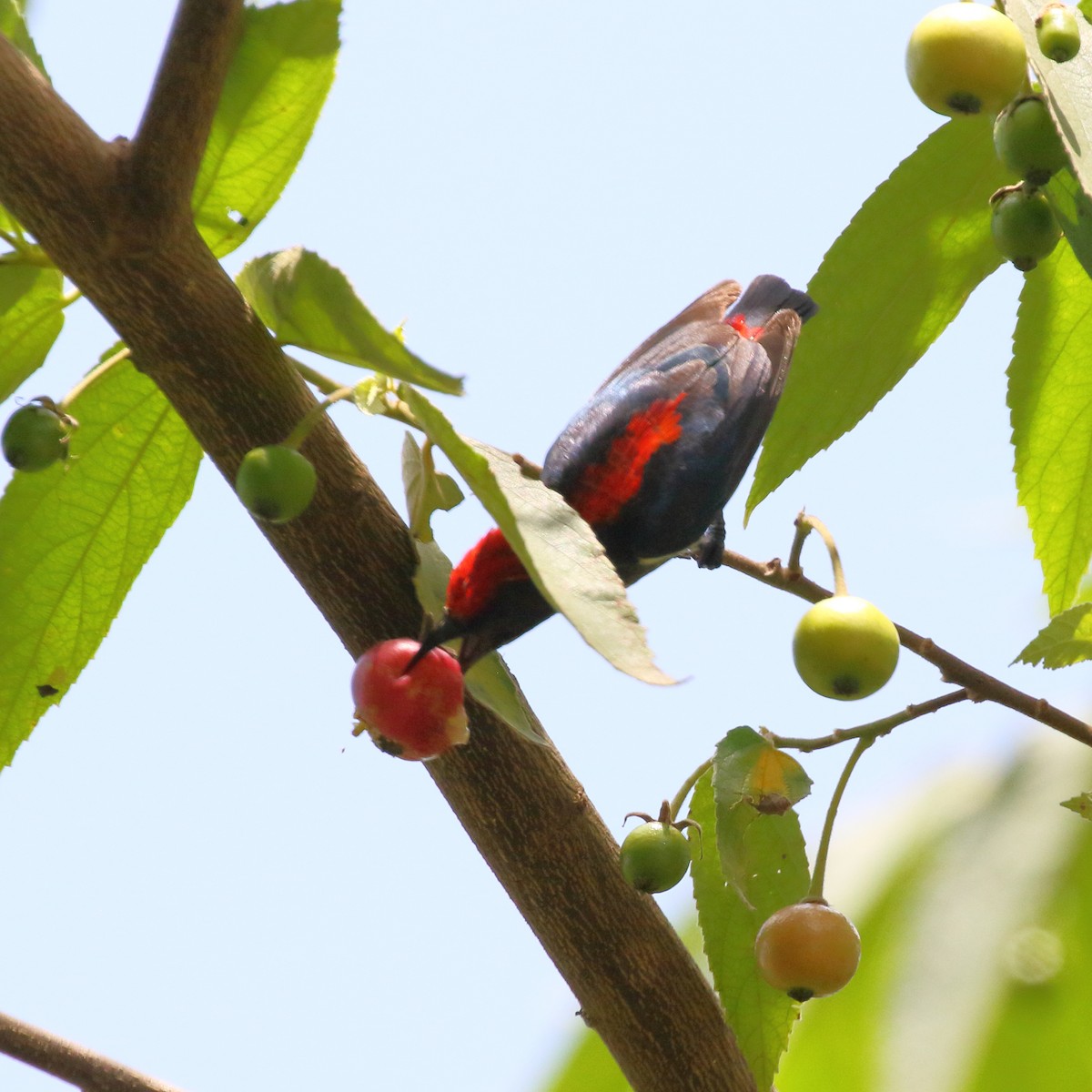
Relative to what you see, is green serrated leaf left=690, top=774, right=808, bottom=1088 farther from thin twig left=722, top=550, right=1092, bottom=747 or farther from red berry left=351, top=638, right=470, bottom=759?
red berry left=351, top=638, right=470, bottom=759

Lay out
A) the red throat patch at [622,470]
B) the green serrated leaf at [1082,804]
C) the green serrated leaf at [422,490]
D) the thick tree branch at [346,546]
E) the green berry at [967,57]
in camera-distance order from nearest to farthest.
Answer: the green berry at [967,57] → the thick tree branch at [346,546] → the green serrated leaf at [1082,804] → the green serrated leaf at [422,490] → the red throat patch at [622,470]

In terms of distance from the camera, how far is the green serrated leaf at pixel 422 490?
183 centimetres

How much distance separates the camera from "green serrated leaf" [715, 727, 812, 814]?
5.87 feet

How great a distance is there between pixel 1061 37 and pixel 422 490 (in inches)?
34.6

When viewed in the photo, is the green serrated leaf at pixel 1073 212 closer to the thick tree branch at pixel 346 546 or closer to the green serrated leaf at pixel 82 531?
the thick tree branch at pixel 346 546

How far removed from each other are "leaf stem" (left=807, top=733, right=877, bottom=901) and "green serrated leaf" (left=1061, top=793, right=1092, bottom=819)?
0.23 meters

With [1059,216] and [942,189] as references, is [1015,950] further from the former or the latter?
[942,189]

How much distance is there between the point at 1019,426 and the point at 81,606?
4.13ft

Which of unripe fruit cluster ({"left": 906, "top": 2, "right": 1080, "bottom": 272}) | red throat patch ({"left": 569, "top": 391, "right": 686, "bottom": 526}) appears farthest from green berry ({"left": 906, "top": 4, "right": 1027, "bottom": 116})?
red throat patch ({"left": 569, "top": 391, "right": 686, "bottom": 526})

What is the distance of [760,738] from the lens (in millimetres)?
1802

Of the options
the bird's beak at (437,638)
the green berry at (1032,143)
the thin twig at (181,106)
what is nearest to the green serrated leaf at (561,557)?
the bird's beak at (437,638)

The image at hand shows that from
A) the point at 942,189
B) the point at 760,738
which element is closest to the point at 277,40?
the point at 942,189

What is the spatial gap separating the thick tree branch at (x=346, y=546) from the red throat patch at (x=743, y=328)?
5.84 feet

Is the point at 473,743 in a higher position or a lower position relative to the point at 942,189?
lower
